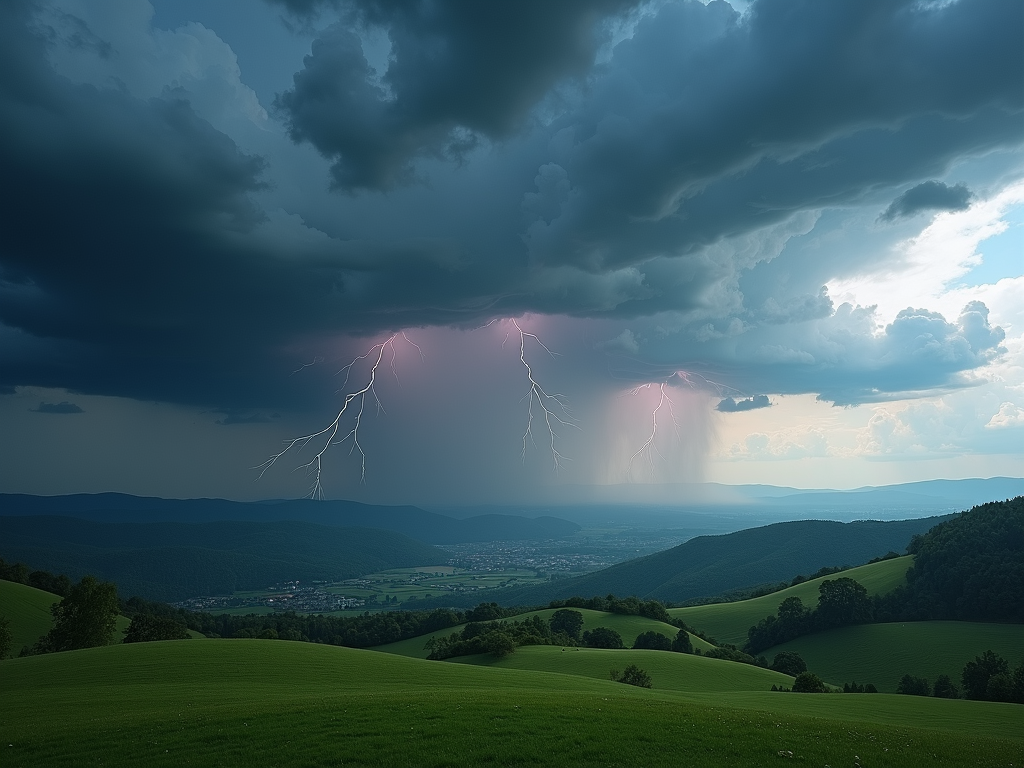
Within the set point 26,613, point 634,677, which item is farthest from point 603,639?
point 26,613

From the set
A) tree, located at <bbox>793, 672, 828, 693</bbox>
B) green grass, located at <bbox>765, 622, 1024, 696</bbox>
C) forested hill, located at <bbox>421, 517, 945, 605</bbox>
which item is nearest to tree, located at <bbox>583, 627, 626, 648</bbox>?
green grass, located at <bbox>765, 622, 1024, 696</bbox>

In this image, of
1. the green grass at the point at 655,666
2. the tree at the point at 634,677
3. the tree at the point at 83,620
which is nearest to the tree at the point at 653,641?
the green grass at the point at 655,666

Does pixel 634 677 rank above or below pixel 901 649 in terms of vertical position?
above

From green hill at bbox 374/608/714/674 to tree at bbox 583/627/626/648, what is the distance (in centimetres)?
250

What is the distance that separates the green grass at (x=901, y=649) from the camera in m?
68.2

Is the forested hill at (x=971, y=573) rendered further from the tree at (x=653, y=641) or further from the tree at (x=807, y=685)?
the tree at (x=807, y=685)

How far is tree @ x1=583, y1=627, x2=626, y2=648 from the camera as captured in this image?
7638cm

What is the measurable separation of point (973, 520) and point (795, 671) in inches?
2644

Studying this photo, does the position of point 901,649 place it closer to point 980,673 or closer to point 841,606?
point 841,606

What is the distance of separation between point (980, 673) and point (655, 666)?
32.3 m

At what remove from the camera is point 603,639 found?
77.1 m

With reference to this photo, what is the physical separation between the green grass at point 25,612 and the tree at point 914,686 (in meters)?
96.2

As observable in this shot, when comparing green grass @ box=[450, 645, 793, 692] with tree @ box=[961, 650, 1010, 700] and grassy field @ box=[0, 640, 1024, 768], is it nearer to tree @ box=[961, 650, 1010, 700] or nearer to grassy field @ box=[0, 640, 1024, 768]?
tree @ box=[961, 650, 1010, 700]

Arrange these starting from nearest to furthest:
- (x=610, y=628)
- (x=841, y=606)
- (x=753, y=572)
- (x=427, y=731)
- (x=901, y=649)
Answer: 1. (x=427, y=731)
2. (x=901, y=649)
3. (x=610, y=628)
4. (x=841, y=606)
5. (x=753, y=572)
